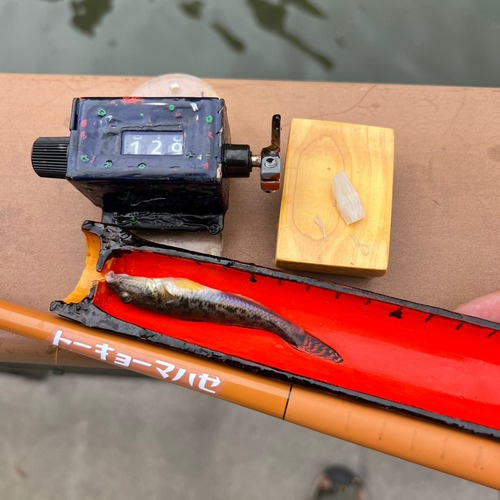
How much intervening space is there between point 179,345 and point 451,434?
2.63ft

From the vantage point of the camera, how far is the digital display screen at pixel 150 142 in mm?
1066

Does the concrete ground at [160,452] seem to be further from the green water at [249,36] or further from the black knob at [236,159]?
the green water at [249,36]

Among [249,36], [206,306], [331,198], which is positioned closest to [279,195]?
[331,198]

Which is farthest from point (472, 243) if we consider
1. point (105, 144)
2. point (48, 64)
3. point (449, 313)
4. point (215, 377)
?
point (48, 64)

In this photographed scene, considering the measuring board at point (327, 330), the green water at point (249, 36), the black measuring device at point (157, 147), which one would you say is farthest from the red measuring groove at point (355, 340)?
the green water at point (249, 36)

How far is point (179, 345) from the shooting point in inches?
42.8

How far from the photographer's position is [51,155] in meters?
1.12

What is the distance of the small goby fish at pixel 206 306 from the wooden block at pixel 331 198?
0.20m

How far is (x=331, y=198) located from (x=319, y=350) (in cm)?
51

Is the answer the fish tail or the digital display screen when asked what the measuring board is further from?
the digital display screen

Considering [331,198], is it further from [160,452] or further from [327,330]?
[160,452]

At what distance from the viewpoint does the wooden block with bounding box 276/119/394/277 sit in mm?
1185

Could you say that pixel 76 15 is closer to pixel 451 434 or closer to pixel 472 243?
pixel 472 243

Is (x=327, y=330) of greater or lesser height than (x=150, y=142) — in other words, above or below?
below
